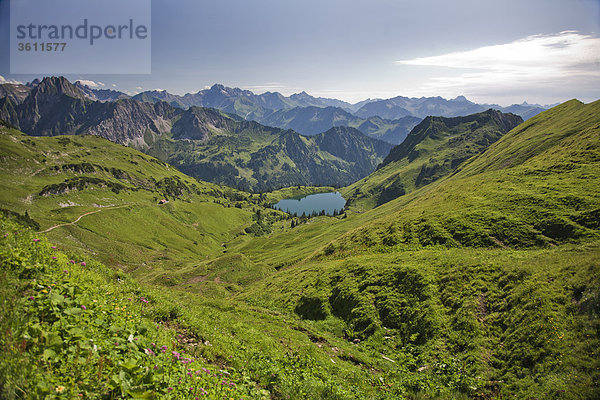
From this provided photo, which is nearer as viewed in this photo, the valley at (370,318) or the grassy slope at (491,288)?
the valley at (370,318)

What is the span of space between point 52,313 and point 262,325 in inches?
690

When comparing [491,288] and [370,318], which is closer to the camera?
[491,288]

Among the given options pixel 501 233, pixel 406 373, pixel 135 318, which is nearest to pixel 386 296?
pixel 406 373

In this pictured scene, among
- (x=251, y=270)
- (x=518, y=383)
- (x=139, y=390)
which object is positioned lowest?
(x=251, y=270)

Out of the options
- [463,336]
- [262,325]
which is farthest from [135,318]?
[463,336]

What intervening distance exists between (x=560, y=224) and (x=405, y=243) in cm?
2003

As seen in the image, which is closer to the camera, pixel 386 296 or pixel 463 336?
pixel 463 336

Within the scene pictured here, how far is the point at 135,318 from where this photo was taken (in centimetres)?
1120

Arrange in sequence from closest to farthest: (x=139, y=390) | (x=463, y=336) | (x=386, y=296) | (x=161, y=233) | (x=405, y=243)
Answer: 1. (x=139, y=390)
2. (x=463, y=336)
3. (x=386, y=296)
4. (x=405, y=243)
5. (x=161, y=233)

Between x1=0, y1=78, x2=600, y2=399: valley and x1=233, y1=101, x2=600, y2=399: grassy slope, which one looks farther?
x1=233, y1=101, x2=600, y2=399: grassy slope

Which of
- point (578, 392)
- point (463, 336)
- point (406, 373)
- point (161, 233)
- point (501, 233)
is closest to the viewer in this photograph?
point (578, 392)

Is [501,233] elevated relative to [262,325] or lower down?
elevated

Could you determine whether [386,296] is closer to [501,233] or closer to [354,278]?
[354,278]

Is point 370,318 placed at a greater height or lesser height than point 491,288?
lesser
